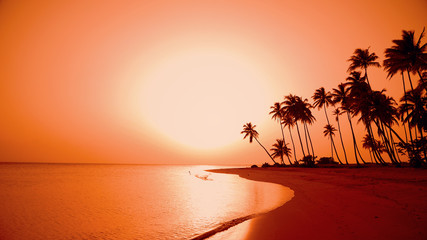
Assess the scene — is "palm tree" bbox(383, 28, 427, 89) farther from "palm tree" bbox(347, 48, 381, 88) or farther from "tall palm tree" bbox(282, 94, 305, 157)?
"tall palm tree" bbox(282, 94, 305, 157)

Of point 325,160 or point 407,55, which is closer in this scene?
point 407,55

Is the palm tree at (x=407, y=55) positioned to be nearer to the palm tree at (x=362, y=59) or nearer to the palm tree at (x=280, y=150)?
the palm tree at (x=362, y=59)

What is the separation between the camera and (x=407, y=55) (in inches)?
860

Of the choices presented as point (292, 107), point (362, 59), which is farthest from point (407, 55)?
point (292, 107)

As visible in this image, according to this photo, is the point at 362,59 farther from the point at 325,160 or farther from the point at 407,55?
the point at 325,160

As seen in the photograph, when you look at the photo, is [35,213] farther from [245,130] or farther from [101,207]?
[245,130]

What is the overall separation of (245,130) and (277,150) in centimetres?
1238

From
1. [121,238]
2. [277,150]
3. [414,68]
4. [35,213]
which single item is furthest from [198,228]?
[277,150]

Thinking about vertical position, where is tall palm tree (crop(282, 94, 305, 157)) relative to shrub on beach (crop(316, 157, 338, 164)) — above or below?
above

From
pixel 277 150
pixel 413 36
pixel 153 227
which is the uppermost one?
pixel 413 36

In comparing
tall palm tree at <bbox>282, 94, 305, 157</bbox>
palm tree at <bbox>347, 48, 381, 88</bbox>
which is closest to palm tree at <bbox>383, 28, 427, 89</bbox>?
palm tree at <bbox>347, 48, 381, 88</bbox>

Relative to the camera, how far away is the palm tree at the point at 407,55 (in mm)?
21344

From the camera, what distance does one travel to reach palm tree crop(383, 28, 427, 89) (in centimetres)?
2134

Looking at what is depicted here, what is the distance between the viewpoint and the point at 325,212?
6559mm
